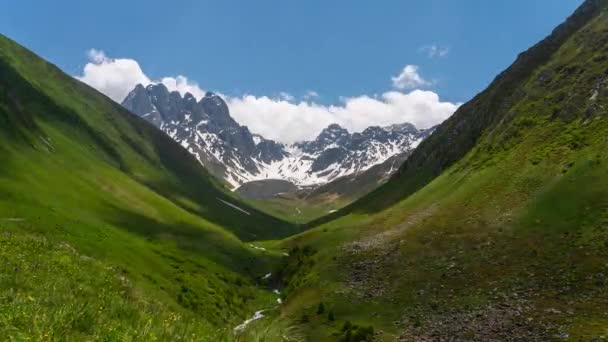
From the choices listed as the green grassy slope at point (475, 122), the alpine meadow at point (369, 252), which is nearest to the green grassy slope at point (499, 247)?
the alpine meadow at point (369, 252)

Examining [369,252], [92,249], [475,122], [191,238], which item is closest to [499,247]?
[369,252]

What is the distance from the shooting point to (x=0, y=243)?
2836cm

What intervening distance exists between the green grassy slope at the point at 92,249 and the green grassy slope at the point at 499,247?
12.8 m

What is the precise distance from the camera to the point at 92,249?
6166 centimetres

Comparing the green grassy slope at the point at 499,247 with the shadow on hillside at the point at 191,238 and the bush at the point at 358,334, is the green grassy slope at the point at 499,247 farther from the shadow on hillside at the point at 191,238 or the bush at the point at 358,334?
the shadow on hillside at the point at 191,238

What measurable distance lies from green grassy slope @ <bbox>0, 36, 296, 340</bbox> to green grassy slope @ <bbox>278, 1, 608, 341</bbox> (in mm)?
12758

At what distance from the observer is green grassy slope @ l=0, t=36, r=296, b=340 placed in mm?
11328

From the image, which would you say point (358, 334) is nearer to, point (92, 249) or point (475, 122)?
point (92, 249)

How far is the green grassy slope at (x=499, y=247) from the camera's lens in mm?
44438

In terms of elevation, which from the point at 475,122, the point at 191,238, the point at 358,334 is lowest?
the point at 358,334

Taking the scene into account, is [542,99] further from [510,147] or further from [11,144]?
[11,144]

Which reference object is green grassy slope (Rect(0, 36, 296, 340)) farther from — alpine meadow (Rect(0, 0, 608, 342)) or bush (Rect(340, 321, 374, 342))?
bush (Rect(340, 321, 374, 342))

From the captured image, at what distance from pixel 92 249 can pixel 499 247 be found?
51.7m

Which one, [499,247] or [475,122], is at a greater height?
[475,122]
